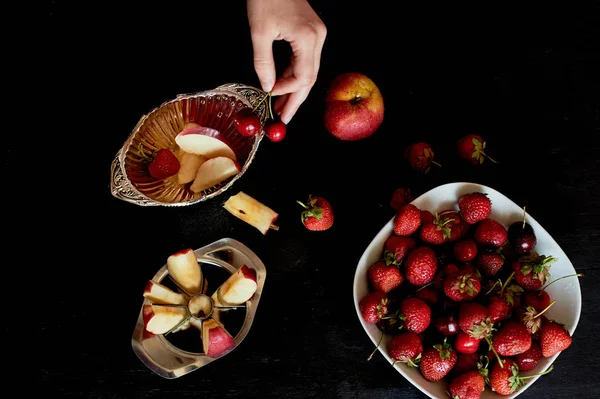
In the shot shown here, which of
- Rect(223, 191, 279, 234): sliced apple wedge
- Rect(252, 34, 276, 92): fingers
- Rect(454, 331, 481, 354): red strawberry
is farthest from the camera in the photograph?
Rect(223, 191, 279, 234): sliced apple wedge

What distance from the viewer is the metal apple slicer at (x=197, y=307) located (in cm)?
116

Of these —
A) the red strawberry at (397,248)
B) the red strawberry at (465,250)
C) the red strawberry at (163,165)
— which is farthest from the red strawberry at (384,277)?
the red strawberry at (163,165)

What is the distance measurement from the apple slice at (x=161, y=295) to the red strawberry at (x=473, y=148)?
66 cm

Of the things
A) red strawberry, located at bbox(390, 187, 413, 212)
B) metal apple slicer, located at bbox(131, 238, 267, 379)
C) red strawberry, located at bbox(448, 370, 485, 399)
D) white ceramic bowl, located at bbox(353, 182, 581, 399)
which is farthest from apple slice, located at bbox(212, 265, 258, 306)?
red strawberry, located at bbox(448, 370, 485, 399)

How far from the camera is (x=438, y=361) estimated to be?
3.70 feet

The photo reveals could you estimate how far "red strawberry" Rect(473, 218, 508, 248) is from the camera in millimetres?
1180

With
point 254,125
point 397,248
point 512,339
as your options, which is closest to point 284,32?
point 254,125

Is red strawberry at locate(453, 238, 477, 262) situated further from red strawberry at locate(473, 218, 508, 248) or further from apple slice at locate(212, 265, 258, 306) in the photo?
apple slice at locate(212, 265, 258, 306)

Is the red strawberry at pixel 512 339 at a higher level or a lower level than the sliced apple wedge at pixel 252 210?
lower

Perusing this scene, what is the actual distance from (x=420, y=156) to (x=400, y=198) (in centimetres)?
10

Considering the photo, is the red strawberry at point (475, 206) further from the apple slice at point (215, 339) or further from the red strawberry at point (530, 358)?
the apple slice at point (215, 339)

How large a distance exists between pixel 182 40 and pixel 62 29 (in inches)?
10.6

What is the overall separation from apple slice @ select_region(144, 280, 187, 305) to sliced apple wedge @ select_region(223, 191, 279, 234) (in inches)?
8.1

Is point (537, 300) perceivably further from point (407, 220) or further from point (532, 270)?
point (407, 220)
